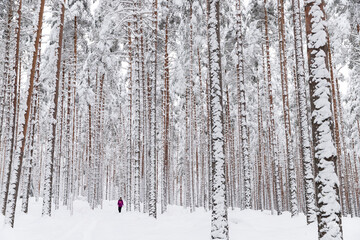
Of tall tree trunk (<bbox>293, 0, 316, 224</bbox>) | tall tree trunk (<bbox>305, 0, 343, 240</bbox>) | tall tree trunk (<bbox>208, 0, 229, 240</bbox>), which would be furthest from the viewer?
tall tree trunk (<bbox>293, 0, 316, 224</bbox>)

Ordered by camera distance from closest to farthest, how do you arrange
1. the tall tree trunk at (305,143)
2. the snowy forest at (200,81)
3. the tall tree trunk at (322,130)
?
1. the tall tree trunk at (322,130)
2. the snowy forest at (200,81)
3. the tall tree trunk at (305,143)

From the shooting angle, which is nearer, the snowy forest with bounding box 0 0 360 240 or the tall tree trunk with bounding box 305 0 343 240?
the tall tree trunk with bounding box 305 0 343 240

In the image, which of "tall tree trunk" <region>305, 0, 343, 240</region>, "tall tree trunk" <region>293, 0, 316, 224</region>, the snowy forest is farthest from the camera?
"tall tree trunk" <region>293, 0, 316, 224</region>

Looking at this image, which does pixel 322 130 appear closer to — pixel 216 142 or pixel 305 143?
pixel 216 142

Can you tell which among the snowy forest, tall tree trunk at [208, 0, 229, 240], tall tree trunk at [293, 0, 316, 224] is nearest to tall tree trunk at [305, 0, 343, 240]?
the snowy forest

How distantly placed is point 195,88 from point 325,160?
18.8 m

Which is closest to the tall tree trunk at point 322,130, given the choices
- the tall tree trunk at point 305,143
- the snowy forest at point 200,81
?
the snowy forest at point 200,81

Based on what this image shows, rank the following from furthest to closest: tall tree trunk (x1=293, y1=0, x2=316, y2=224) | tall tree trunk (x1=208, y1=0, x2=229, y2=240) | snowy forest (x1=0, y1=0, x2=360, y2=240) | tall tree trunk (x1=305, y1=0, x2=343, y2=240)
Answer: tall tree trunk (x1=293, y1=0, x2=316, y2=224), tall tree trunk (x1=208, y1=0, x2=229, y2=240), snowy forest (x1=0, y1=0, x2=360, y2=240), tall tree trunk (x1=305, y1=0, x2=343, y2=240)

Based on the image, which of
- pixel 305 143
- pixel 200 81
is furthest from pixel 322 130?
pixel 200 81

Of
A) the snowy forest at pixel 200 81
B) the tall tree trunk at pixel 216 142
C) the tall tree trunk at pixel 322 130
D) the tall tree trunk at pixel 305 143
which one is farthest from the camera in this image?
the tall tree trunk at pixel 305 143

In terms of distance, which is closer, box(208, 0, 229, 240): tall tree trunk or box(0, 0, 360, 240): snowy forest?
box(0, 0, 360, 240): snowy forest

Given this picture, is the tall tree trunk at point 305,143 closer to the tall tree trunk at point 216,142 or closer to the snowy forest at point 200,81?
the snowy forest at point 200,81

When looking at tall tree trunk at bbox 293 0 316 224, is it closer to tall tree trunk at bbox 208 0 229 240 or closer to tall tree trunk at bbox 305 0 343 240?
tall tree trunk at bbox 208 0 229 240

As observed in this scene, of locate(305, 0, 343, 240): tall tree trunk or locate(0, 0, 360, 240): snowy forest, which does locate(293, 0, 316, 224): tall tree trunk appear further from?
locate(305, 0, 343, 240): tall tree trunk
